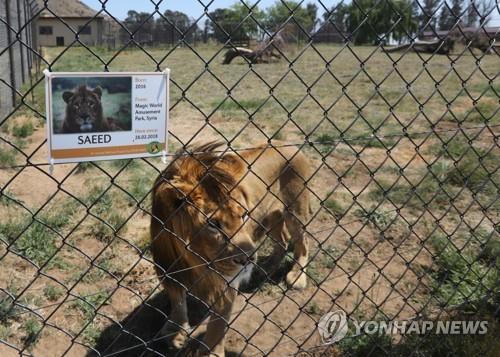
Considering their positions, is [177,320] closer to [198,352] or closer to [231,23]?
[198,352]

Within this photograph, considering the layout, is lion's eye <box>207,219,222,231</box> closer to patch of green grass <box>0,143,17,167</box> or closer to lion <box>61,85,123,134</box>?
lion <box>61,85,123,134</box>

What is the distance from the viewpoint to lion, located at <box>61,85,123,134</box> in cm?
134

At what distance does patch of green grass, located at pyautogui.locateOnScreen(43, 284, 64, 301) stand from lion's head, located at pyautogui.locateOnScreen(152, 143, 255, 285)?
106cm

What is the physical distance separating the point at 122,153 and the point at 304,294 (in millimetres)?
2696

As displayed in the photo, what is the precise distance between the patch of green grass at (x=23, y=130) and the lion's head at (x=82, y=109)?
6.80 m

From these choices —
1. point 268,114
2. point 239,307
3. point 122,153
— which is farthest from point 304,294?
point 268,114

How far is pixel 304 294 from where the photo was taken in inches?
152

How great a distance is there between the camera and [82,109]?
4.43ft

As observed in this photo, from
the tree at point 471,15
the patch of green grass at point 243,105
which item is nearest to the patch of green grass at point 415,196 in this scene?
the tree at point 471,15

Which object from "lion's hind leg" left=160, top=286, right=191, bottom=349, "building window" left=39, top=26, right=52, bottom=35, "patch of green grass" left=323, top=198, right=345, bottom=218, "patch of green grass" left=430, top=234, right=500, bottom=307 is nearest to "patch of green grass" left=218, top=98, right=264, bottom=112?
"patch of green grass" left=323, top=198, right=345, bottom=218

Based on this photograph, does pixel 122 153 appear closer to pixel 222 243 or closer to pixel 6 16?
pixel 222 243

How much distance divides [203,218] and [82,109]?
135 centimetres

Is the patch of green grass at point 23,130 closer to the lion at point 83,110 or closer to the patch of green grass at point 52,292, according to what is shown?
the patch of green grass at point 52,292

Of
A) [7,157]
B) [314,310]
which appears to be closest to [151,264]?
[314,310]
